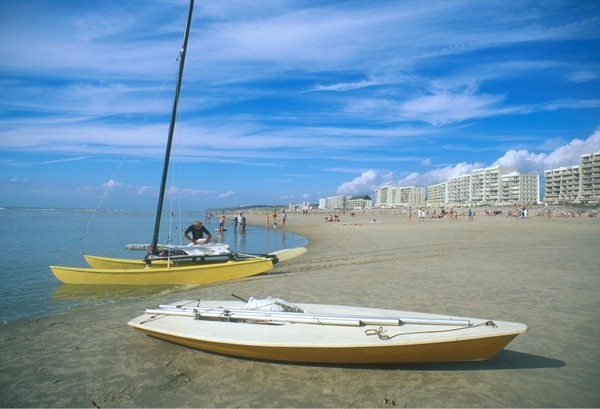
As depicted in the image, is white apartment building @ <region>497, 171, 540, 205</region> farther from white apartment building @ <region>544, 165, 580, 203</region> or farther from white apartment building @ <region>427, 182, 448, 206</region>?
white apartment building @ <region>427, 182, 448, 206</region>

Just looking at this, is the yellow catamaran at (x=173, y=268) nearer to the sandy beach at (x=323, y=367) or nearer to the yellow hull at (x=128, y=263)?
the yellow hull at (x=128, y=263)

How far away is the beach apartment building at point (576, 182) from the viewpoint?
9764cm

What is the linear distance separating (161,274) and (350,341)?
343 inches

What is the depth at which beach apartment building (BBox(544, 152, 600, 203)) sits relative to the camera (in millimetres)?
97637

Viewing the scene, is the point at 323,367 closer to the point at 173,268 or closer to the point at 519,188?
the point at 173,268

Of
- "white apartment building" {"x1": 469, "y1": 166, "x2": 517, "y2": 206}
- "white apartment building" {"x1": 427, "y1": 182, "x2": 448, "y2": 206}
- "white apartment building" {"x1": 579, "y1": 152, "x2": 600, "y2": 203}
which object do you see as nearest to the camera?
"white apartment building" {"x1": 579, "y1": 152, "x2": 600, "y2": 203}

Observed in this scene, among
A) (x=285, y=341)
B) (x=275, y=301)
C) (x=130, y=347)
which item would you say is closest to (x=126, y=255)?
(x=130, y=347)

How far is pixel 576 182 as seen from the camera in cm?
10625

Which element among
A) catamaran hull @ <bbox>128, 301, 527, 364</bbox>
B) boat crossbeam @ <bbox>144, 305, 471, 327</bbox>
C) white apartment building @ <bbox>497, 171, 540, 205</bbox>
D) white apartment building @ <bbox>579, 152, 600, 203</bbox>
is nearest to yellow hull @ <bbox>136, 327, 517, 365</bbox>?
catamaran hull @ <bbox>128, 301, 527, 364</bbox>

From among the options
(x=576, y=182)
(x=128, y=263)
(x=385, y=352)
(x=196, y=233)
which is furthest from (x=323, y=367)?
(x=576, y=182)

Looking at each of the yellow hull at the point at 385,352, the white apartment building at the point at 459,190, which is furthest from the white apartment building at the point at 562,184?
the yellow hull at the point at 385,352

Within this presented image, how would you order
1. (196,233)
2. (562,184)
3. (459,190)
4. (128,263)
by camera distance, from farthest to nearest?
(459,190)
(562,184)
(196,233)
(128,263)

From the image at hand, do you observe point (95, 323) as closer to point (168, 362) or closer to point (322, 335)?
point (168, 362)

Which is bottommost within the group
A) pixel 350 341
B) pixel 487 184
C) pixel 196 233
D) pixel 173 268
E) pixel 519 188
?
pixel 173 268
